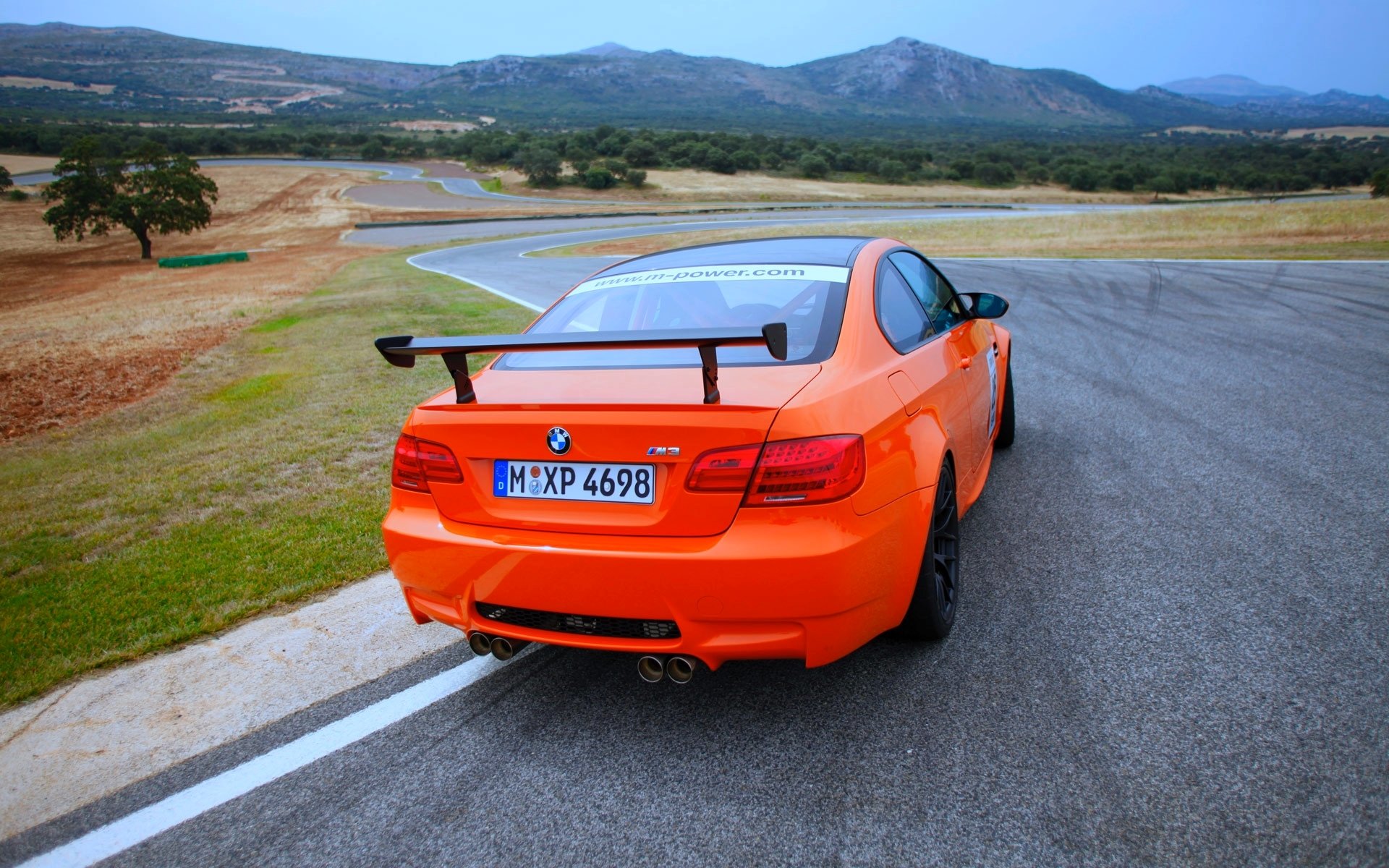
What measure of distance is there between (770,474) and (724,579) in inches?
12.6

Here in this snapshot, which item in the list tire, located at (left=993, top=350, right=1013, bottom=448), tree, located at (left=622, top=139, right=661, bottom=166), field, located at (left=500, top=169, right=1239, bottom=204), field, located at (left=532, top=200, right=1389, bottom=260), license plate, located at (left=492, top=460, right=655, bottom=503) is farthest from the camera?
tree, located at (left=622, top=139, right=661, bottom=166)

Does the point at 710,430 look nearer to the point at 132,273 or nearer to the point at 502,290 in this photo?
the point at 502,290

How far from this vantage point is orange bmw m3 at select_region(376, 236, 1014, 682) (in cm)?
241

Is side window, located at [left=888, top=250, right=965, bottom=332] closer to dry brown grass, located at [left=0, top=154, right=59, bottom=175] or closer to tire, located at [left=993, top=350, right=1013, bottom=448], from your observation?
tire, located at [left=993, top=350, right=1013, bottom=448]

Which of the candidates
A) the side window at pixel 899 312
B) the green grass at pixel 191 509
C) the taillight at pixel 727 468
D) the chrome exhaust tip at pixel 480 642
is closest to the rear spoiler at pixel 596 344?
the taillight at pixel 727 468

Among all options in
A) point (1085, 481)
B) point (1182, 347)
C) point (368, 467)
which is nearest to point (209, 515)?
point (368, 467)

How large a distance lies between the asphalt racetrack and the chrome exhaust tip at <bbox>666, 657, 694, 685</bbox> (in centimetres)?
28

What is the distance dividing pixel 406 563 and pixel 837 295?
5.84 feet

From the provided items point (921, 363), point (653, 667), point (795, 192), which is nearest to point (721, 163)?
point (795, 192)

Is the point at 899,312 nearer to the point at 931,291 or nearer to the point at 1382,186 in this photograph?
the point at 931,291

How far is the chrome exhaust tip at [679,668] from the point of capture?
2.50 metres

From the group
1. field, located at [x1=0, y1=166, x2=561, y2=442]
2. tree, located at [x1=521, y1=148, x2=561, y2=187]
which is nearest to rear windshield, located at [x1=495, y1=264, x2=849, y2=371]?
field, located at [x1=0, y1=166, x2=561, y2=442]

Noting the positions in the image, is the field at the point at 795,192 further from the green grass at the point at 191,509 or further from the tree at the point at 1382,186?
the green grass at the point at 191,509

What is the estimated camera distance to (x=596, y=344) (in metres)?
2.52
